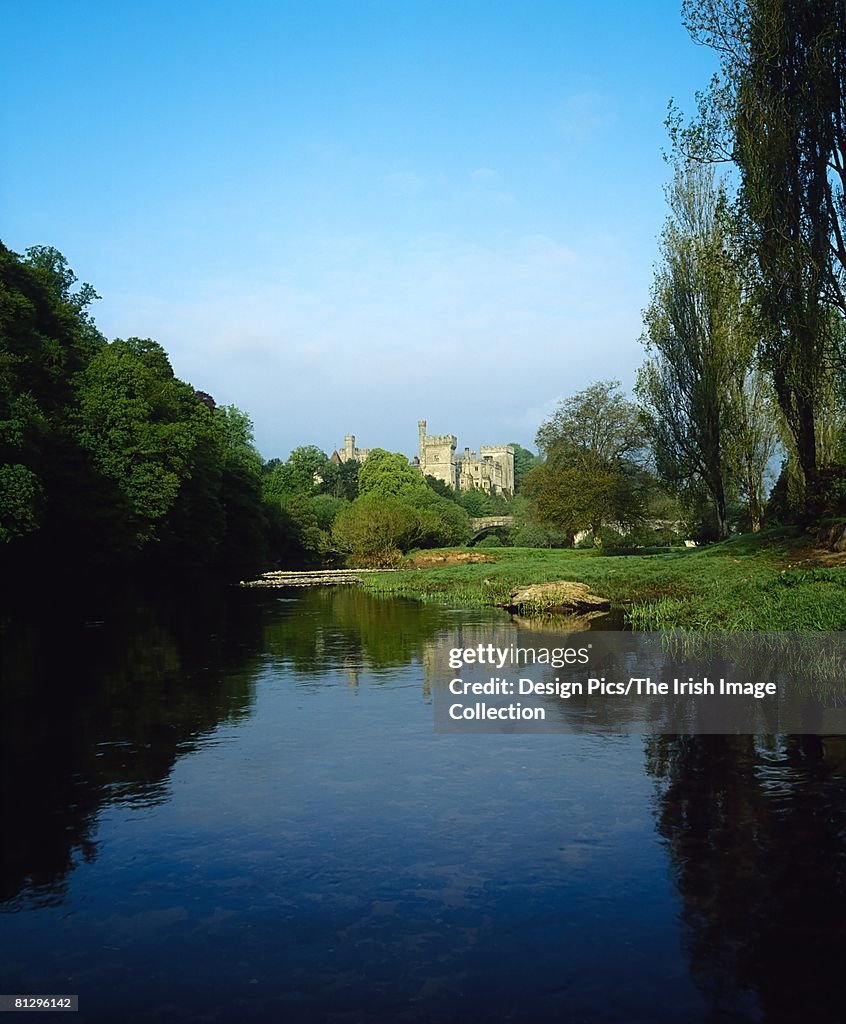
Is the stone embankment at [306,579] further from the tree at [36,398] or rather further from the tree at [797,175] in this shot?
the tree at [797,175]

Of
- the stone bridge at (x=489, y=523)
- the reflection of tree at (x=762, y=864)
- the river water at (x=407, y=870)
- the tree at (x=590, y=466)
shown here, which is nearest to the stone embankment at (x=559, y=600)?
the river water at (x=407, y=870)

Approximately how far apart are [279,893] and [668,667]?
1053 cm

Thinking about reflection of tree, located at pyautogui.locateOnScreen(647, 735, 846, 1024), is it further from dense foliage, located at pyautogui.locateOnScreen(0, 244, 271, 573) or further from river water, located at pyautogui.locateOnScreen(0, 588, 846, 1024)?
dense foliage, located at pyautogui.locateOnScreen(0, 244, 271, 573)

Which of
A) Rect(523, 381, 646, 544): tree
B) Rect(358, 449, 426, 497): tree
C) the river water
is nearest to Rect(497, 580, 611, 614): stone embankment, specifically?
the river water

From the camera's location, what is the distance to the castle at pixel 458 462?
569 feet

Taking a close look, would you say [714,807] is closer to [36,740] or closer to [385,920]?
[385,920]

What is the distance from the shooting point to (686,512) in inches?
1885

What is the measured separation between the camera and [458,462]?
183750mm

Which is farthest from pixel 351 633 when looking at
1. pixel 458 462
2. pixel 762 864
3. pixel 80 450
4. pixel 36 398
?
pixel 458 462

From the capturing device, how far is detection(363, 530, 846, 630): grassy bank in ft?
58.1

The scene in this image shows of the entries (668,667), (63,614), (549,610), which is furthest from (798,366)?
(63,614)

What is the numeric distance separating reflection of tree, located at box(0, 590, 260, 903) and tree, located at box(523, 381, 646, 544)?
1448 inches

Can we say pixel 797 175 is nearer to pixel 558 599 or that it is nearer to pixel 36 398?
pixel 558 599

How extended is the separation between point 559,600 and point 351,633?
304 inches
